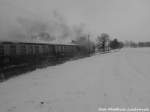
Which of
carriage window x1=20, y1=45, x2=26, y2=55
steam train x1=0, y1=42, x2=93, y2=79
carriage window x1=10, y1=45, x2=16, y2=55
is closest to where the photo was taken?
steam train x1=0, y1=42, x2=93, y2=79

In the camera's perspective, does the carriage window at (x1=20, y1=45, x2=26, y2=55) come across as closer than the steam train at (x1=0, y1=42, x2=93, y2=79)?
No

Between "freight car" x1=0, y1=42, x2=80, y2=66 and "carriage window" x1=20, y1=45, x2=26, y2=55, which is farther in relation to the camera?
"carriage window" x1=20, y1=45, x2=26, y2=55

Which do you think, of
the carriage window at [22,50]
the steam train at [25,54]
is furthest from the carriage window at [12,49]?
the carriage window at [22,50]

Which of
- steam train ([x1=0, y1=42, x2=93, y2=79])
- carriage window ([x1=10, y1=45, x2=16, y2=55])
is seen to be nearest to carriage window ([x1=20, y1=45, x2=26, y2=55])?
steam train ([x1=0, y1=42, x2=93, y2=79])

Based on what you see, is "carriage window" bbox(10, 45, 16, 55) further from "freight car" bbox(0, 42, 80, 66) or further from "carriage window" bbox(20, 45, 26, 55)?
"carriage window" bbox(20, 45, 26, 55)

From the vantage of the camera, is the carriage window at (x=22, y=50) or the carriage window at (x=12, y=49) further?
the carriage window at (x=22, y=50)

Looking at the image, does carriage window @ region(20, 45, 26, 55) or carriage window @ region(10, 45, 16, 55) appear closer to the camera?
carriage window @ region(10, 45, 16, 55)

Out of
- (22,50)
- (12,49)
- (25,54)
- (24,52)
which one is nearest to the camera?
(12,49)

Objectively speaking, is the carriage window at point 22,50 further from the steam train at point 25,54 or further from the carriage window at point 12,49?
the carriage window at point 12,49

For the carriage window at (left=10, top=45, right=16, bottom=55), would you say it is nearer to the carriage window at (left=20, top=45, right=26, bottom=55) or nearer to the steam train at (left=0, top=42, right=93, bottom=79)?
the steam train at (left=0, top=42, right=93, bottom=79)

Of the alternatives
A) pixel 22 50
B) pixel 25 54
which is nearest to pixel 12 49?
pixel 22 50

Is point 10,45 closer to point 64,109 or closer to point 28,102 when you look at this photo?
point 28,102

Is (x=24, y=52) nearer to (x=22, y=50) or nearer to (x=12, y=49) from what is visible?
(x=22, y=50)

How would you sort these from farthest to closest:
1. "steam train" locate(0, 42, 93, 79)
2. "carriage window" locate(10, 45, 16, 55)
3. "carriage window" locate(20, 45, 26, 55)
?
"carriage window" locate(20, 45, 26, 55) → "carriage window" locate(10, 45, 16, 55) → "steam train" locate(0, 42, 93, 79)
